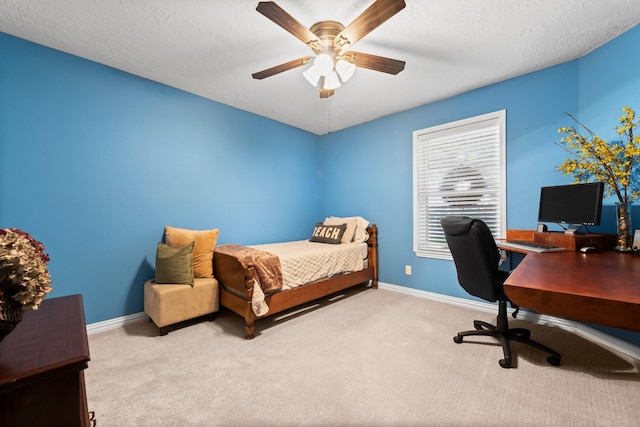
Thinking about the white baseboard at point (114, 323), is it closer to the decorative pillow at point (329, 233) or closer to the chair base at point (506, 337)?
the decorative pillow at point (329, 233)

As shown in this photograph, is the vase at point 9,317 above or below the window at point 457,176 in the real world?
below

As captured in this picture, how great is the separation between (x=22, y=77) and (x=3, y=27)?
0.34m

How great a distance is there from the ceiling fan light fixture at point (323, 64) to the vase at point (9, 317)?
193cm

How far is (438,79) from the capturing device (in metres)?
2.80

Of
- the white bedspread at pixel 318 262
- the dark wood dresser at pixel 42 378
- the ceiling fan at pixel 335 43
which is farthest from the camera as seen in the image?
the white bedspread at pixel 318 262

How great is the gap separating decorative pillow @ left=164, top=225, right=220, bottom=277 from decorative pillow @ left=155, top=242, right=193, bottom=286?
174 millimetres

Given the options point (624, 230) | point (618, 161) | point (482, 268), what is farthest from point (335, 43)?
point (624, 230)

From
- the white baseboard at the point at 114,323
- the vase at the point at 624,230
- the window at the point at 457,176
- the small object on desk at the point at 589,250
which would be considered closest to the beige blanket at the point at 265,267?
the white baseboard at the point at 114,323

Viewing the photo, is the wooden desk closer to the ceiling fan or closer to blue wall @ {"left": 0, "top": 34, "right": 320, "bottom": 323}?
the ceiling fan

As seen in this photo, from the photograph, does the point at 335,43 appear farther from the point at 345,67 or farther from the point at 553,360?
the point at 553,360

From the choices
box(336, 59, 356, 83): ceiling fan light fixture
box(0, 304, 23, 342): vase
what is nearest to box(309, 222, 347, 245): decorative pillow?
box(336, 59, 356, 83): ceiling fan light fixture

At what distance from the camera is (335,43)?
1.90m

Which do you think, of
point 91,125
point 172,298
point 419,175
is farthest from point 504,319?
point 91,125

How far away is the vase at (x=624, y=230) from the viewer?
190cm
